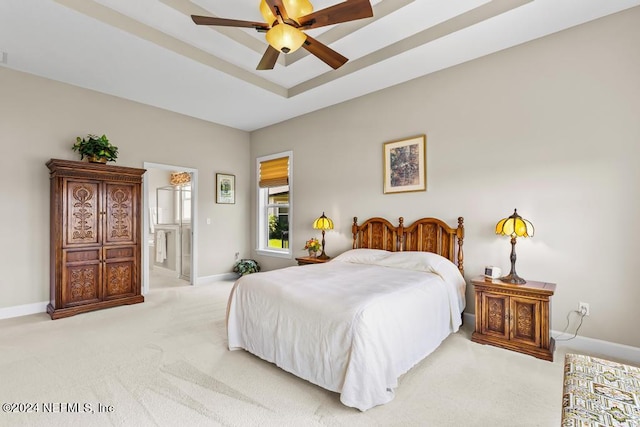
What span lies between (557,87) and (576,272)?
1.79 metres

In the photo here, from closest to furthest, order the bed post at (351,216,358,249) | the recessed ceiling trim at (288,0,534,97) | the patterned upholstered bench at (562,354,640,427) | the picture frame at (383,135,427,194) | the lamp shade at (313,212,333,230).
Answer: the patterned upholstered bench at (562,354,640,427) < the recessed ceiling trim at (288,0,534,97) < the picture frame at (383,135,427,194) < the bed post at (351,216,358,249) < the lamp shade at (313,212,333,230)

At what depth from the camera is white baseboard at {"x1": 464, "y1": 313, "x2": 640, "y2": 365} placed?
8.73 ft

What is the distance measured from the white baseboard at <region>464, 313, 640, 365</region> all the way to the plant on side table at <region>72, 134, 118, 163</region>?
5.65m

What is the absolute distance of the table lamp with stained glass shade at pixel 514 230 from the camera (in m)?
2.93

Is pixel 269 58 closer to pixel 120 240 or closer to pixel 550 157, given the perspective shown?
pixel 550 157

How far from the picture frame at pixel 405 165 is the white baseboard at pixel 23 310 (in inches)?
187

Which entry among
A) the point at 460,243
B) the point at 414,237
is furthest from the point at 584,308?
the point at 414,237

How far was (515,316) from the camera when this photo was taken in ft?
9.35

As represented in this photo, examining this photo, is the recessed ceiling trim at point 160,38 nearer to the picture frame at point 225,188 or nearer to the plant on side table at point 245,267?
the picture frame at point 225,188

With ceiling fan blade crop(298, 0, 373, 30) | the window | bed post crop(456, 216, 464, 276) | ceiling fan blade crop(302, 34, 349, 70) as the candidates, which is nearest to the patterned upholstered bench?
bed post crop(456, 216, 464, 276)

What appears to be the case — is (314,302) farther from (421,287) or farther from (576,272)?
(576,272)

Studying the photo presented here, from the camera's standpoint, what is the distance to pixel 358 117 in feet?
15.1

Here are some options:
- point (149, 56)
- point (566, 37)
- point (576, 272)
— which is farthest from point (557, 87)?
point (149, 56)

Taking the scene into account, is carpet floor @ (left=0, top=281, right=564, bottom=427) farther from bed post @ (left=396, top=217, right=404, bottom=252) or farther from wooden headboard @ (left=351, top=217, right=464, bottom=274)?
bed post @ (left=396, top=217, right=404, bottom=252)
